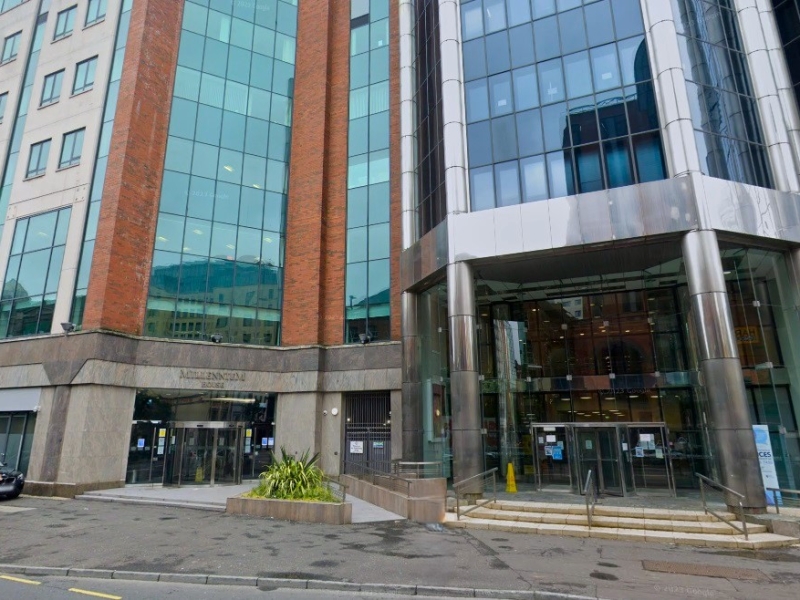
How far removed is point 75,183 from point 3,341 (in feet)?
24.9

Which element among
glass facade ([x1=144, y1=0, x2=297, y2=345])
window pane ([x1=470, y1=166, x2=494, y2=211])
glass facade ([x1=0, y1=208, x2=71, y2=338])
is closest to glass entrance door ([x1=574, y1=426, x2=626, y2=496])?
window pane ([x1=470, y1=166, x2=494, y2=211])

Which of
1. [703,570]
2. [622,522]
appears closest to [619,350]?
[622,522]

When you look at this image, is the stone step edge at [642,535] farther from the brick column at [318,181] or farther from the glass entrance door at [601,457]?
the brick column at [318,181]

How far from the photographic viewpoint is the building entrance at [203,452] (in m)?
20.2

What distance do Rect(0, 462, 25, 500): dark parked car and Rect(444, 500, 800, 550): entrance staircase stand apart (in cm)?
1530

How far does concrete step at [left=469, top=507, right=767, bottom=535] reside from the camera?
38.9ft

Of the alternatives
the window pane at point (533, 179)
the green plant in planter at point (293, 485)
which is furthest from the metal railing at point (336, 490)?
the window pane at point (533, 179)

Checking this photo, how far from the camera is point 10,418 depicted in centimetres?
2067

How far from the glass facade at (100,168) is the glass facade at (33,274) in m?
1.34

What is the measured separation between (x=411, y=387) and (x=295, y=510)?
776cm

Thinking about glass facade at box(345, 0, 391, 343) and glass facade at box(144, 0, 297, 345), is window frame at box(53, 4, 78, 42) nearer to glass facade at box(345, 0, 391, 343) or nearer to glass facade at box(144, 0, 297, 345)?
glass facade at box(144, 0, 297, 345)

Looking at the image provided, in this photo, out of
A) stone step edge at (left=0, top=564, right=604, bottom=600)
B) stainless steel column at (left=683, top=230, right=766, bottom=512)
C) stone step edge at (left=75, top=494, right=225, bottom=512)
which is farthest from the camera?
stone step edge at (left=75, top=494, right=225, bottom=512)

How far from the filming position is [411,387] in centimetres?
2011

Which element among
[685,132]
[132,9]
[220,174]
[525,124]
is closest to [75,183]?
[220,174]
